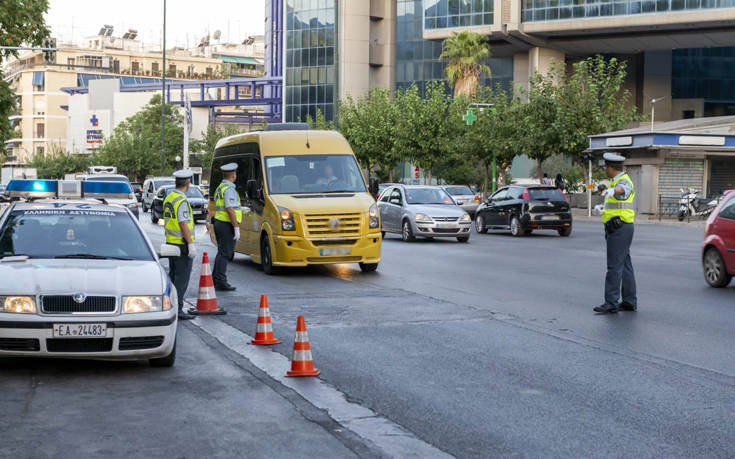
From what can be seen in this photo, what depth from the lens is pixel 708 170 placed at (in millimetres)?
47188

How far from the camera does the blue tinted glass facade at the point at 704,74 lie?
89688mm

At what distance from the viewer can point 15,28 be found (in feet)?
87.8

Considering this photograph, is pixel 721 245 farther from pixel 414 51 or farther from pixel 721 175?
pixel 414 51

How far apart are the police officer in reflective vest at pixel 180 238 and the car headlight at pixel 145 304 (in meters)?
3.21

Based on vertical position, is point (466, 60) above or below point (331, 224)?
above

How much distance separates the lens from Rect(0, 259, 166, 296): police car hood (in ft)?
25.9

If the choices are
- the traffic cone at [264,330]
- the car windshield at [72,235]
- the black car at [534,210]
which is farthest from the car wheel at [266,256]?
the black car at [534,210]

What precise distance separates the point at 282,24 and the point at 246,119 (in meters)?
21.2

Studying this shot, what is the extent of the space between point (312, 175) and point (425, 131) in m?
45.0

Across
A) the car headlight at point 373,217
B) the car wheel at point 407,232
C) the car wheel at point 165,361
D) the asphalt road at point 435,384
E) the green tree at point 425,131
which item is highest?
the green tree at point 425,131

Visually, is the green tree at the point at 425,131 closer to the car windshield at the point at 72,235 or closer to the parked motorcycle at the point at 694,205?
the parked motorcycle at the point at 694,205

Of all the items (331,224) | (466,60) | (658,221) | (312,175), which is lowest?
(658,221)

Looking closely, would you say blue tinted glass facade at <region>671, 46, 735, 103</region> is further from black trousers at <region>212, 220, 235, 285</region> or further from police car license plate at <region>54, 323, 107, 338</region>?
police car license plate at <region>54, 323, 107, 338</region>

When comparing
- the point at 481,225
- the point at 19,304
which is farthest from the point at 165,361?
the point at 481,225
